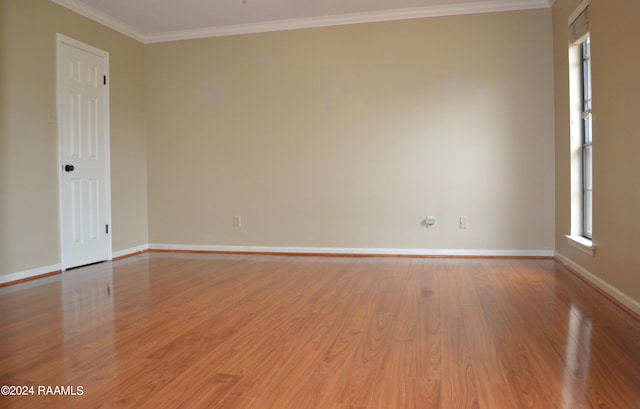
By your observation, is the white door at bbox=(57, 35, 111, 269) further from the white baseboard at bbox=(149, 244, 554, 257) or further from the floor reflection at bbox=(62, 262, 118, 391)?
the white baseboard at bbox=(149, 244, 554, 257)

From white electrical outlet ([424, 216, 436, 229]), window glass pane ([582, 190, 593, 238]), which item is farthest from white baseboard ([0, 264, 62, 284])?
window glass pane ([582, 190, 593, 238])

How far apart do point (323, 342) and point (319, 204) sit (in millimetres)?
3021

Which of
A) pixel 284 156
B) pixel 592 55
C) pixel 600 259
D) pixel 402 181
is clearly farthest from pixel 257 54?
pixel 600 259

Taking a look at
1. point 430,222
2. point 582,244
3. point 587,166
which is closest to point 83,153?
point 430,222

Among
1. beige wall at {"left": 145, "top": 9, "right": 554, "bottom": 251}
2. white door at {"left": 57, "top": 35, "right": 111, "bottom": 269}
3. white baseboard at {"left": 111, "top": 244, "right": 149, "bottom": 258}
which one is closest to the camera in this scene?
white door at {"left": 57, "top": 35, "right": 111, "bottom": 269}

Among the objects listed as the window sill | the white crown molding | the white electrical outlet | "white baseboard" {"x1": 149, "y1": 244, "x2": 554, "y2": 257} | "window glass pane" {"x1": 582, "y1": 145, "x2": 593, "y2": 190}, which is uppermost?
the white crown molding

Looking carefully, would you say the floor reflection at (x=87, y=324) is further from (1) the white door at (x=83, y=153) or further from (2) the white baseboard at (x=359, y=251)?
(2) the white baseboard at (x=359, y=251)

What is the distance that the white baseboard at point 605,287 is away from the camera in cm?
288

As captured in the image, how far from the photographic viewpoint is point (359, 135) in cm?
523

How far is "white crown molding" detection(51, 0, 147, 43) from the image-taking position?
4.55 metres

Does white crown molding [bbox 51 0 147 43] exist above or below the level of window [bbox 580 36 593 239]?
above

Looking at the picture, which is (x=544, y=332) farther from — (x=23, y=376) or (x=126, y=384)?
(x=23, y=376)

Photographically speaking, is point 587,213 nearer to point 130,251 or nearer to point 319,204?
point 319,204

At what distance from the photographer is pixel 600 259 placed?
346cm
